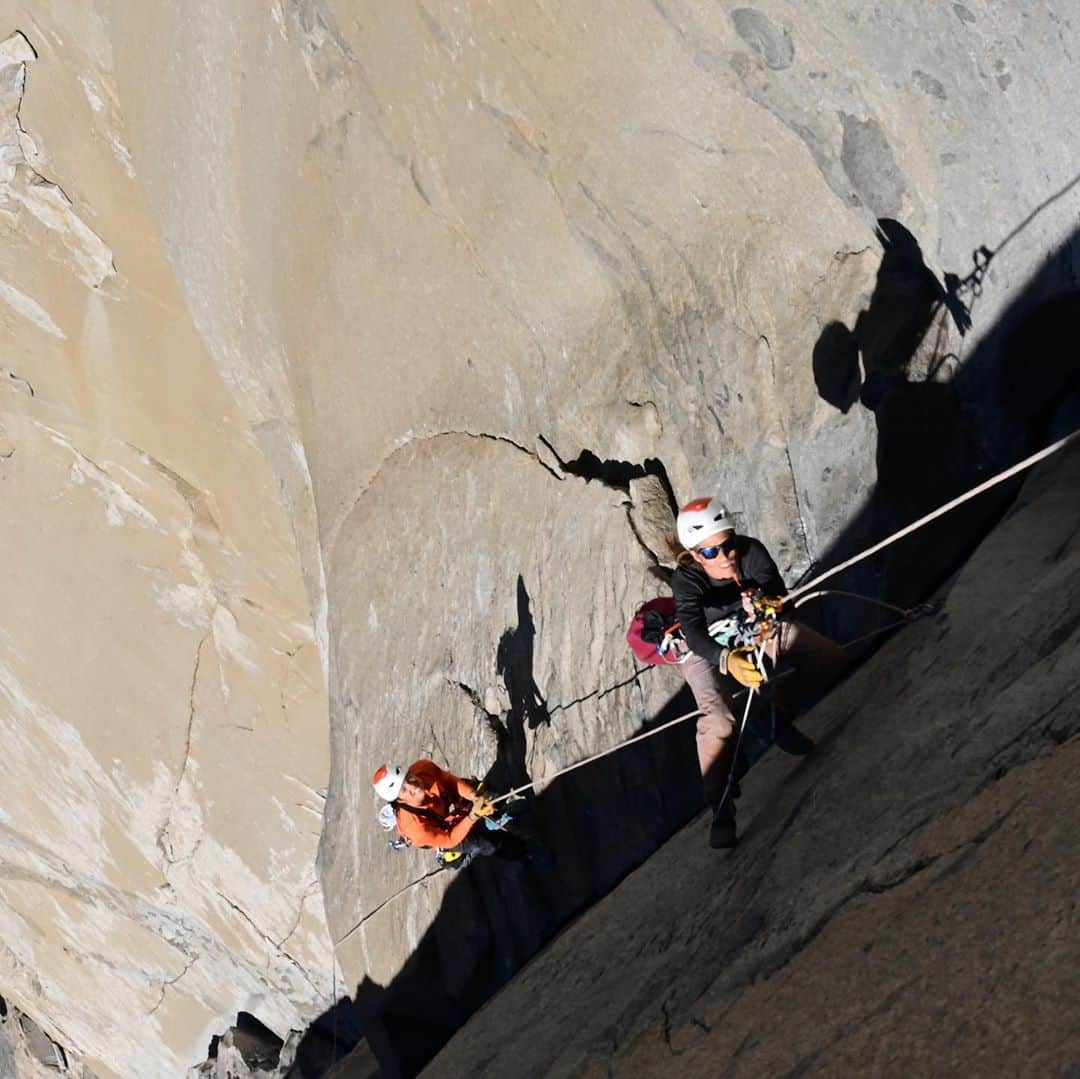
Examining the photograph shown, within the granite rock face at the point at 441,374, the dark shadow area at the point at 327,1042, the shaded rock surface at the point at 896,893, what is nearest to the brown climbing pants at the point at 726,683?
the shaded rock surface at the point at 896,893

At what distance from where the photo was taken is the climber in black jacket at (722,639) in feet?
16.0

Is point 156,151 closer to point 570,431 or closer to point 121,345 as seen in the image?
point 121,345

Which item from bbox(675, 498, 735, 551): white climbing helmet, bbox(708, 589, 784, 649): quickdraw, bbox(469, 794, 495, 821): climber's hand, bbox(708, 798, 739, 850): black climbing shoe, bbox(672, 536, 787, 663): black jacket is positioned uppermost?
bbox(469, 794, 495, 821): climber's hand

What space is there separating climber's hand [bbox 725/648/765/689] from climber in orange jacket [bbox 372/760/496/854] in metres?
2.28

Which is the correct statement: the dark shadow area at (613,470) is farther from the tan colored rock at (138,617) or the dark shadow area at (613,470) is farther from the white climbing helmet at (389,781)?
the tan colored rock at (138,617)

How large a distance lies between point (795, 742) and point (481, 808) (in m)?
2.17

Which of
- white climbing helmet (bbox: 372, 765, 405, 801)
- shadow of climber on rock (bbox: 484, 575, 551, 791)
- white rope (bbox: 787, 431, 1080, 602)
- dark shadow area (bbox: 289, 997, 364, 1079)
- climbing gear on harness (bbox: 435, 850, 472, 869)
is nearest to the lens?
white rope (bbox: 787, 431, 1080, 602)

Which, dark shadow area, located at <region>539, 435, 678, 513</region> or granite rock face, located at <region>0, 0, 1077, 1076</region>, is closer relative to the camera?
granite rock face, located at <region>0, 0, 1077, 1076</region>

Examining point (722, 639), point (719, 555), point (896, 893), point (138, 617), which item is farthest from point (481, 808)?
point (138, 617)

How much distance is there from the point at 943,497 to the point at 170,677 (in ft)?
25.9

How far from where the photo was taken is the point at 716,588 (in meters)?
5.08

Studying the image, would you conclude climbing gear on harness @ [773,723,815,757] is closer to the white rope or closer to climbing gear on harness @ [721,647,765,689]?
climbing gear on harness @ [721,647,765,689]

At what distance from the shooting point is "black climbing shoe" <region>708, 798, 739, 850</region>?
16.1 ft

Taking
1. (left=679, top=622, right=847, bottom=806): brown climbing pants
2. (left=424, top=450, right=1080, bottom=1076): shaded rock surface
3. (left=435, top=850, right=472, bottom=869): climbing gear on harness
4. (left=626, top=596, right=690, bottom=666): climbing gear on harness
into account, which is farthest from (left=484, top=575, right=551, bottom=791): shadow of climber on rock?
(left=679, top=622, right=847, bottom=806): brown climbing pants
